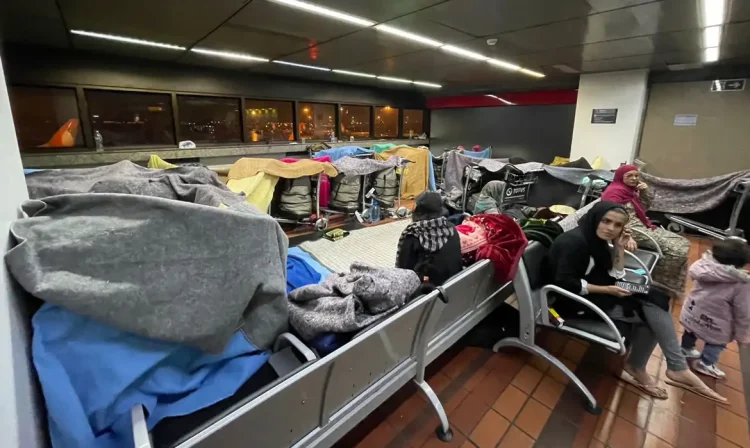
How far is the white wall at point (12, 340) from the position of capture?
25.5 inches

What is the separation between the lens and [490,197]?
4.37m

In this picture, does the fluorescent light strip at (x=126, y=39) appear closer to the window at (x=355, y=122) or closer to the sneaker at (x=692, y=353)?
the window at (x=355, y=122)

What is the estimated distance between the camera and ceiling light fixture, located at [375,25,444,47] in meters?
3.33

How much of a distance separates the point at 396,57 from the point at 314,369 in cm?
470

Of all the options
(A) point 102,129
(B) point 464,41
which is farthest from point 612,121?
(A) point 102,129

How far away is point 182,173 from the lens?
160 centimetres

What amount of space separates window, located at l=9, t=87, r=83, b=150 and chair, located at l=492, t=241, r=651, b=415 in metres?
6.01

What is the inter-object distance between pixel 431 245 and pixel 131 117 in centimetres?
570

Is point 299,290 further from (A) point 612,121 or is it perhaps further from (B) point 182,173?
(A) point 612,121

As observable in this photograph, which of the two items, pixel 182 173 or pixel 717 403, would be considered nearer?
pixel 182 173

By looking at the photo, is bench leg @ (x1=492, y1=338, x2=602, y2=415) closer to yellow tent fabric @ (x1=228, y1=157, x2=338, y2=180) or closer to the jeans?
the jeans

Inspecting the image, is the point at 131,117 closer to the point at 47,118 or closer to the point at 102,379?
the point at 47,118

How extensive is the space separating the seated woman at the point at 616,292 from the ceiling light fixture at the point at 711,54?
396cm

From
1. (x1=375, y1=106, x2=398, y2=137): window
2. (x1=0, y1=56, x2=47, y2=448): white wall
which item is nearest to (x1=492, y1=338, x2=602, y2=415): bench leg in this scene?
(x1=0, y1=56, x2=47, y2=448): white wall
